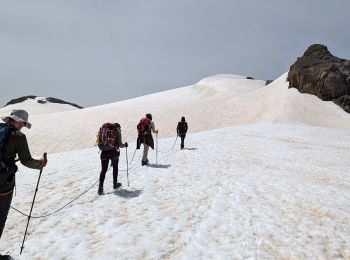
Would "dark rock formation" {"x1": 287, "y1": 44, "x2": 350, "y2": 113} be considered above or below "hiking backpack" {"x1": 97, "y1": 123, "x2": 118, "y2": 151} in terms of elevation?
above

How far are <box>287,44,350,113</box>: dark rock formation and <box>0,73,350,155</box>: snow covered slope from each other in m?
2.03

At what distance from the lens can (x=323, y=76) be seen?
65.7 m

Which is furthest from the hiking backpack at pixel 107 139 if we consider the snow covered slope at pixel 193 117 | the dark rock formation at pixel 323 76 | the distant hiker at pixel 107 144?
the dark rock formation at pixel 323 76

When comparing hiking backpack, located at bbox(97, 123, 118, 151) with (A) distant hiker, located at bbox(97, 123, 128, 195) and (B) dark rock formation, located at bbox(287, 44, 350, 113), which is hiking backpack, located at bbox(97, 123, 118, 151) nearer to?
(A) distant hiker, located at bbox(97, 123, 128, 195)

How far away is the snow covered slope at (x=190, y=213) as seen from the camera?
752 cm

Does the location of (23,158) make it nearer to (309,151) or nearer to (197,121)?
(309,151)

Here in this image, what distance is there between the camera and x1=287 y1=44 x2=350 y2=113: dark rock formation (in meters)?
63.2

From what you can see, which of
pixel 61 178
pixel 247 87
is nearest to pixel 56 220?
pixel 61 178

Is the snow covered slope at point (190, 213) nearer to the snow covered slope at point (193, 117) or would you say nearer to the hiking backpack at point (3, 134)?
the hiking backpack at point (3, 134)

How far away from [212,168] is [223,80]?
326 feet

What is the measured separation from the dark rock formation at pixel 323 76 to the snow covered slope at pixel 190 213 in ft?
161

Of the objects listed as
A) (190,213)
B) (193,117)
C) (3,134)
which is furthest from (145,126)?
(193,117)

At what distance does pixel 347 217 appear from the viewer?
973cm

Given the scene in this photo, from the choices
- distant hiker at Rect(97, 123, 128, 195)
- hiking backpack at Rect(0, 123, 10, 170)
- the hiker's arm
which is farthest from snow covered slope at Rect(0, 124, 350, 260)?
hiking backpack at Rect(0, 123, 10, 170)
